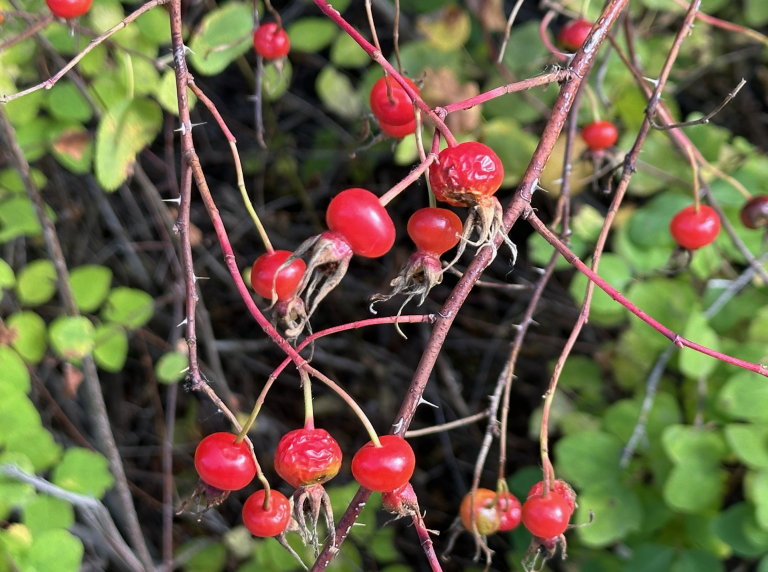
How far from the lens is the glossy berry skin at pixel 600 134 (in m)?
1.34

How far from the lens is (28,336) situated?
161 centimetres

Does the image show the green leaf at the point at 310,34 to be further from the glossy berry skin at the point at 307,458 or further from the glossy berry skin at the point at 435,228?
the glossy berry skin at the point at 307,458

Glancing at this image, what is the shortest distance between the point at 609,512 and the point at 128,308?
A: 1.34m

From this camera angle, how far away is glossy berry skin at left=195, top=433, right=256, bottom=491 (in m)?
0.81

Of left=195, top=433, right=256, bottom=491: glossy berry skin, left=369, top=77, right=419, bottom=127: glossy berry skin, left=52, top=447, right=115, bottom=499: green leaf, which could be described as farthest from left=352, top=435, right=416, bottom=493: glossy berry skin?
left=52, top=447, right=115, bottom=499: green leaf

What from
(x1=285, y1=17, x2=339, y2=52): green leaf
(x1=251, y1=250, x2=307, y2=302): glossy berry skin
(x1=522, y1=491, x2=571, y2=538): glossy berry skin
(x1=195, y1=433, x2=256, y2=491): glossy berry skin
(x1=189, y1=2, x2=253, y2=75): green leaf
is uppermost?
(x1=285, y1=17, x2=339, y2=52): green leaf

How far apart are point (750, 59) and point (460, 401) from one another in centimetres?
165

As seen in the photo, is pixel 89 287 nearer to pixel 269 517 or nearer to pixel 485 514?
pixel 269 517

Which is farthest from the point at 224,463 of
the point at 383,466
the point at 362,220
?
the point at 362,220

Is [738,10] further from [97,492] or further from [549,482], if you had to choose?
[97,492]

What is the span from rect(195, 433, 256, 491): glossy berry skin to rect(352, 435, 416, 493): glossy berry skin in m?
0.16

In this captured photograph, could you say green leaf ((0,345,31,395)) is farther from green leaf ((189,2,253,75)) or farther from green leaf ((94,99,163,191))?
green leaf ((189,2,253,75))

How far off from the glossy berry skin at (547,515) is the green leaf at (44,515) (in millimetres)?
1097

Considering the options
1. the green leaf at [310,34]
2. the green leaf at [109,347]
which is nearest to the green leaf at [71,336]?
the green leaf at [109,347]
